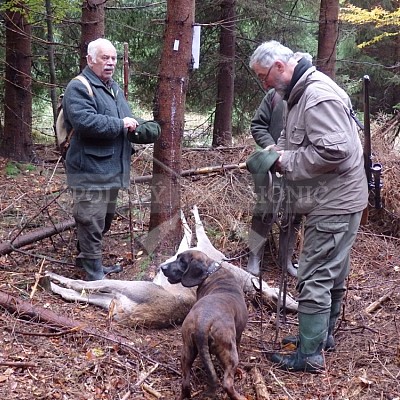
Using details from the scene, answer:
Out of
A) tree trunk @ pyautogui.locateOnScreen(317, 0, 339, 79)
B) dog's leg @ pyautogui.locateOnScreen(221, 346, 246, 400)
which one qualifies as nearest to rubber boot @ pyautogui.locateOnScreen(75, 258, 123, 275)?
dog's leg @ pyautogui.locateOnScreen(221, 346, 246, 400)

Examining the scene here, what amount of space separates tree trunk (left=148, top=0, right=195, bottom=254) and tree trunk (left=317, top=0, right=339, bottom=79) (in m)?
4.68

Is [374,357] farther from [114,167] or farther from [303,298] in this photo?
[114,167]

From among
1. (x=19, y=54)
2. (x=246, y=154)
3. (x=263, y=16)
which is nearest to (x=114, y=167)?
(x=246, y=154)

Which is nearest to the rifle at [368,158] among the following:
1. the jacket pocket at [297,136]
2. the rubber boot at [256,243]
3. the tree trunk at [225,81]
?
the jacket pocket at [297,136]

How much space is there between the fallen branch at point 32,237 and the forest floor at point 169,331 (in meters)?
0.10

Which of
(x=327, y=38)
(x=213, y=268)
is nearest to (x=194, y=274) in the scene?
(x=213, y=268)

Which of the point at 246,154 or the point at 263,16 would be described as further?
the point at 263,16

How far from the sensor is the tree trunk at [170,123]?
17.8 feet

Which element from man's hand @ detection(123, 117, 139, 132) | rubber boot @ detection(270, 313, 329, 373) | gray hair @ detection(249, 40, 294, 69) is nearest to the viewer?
gray hair @ detection(249, 40, 294, 69)

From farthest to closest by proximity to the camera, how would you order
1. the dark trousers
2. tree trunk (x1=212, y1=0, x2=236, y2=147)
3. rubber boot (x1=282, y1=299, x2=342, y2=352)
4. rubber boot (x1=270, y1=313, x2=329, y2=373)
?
tree trunk (x1=212, y1=0, x2=236, y2=147) < the dark trousers < rubber boot (x1=282, y1=299, x2=342, y2=352) < rubber boot (x1=270, y1=313, x2=329, y2=373)

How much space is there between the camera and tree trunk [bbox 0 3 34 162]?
11023 millimetres

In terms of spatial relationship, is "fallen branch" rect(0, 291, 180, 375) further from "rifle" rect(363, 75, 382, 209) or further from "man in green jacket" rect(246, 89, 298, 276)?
"rifle" rect(363, 75, 382, 209)

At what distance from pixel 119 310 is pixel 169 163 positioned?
1.75 metres

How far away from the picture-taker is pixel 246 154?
8.44 metres
